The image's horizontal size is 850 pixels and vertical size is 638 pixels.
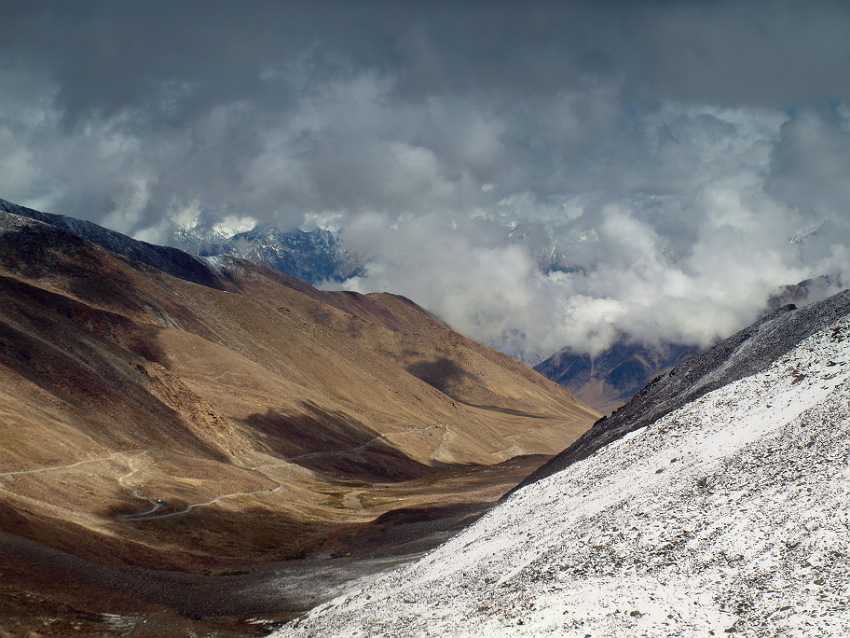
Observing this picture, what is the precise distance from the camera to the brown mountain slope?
52.9 metres

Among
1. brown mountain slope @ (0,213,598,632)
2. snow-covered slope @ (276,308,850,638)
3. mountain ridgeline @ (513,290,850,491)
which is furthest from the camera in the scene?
brown mountain slope @ (0,213,598,632)

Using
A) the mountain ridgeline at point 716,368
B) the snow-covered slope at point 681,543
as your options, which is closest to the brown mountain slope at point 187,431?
the mountain ridgeline at point 716,368

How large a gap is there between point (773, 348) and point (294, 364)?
5134 inches

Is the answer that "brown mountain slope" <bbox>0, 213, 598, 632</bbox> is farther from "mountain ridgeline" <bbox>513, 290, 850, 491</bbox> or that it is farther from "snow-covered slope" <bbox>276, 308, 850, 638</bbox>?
"snow-covered slope" <bbox>276, 308, 850, 638</bbox>

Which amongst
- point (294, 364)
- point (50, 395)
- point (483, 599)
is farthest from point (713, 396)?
point (294, 364)

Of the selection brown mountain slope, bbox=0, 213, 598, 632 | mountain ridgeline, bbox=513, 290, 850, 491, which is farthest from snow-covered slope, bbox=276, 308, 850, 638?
brown mountain slope, bbox=0, 213, 598, 632

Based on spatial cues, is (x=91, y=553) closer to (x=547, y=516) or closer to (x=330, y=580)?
(x=330, y=580)

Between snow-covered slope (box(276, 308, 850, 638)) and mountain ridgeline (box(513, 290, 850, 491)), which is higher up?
mountain ridgeline (box(513, 290, 850, 491))

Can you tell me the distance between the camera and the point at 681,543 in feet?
76.4

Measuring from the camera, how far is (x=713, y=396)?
123 ft

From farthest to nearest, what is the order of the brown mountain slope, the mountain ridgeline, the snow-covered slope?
1. the brown mountain slope
2. the mountain ridgeline
3. the snow-covered slope

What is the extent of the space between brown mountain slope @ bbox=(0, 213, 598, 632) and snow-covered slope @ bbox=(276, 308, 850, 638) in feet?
70.9

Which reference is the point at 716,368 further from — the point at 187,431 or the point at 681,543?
the point at 187,431

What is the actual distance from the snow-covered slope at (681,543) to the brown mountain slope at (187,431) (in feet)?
70.9
